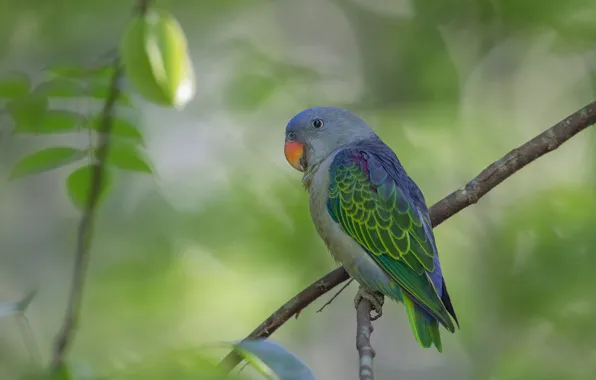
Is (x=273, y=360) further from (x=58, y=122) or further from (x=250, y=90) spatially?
(x=250, y=90)

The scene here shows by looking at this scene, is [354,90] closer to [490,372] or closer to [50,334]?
[490,372]

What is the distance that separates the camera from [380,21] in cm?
764

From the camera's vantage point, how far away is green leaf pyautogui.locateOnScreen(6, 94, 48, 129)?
2014mm

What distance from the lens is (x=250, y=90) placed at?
22.0 ft

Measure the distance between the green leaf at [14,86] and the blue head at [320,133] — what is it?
2297 millimetres

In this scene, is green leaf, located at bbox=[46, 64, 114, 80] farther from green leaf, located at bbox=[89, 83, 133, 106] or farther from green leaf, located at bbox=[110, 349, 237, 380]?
green leaf, located at bbox=[110, 349, 237, 380]

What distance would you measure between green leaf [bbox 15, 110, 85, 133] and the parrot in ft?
5.62

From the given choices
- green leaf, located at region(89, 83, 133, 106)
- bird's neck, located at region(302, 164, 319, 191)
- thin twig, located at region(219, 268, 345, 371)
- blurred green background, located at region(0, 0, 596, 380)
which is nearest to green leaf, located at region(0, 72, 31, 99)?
green leaf, located at region(89, 83, 133, 106)

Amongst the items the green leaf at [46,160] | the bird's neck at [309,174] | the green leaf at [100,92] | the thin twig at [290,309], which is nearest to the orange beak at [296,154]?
the bird's neck at [309,174]

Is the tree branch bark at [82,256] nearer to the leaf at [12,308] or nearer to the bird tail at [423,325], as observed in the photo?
the leaf at [12,308]

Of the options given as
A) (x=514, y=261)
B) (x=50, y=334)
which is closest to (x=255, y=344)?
(x=514, y=261)

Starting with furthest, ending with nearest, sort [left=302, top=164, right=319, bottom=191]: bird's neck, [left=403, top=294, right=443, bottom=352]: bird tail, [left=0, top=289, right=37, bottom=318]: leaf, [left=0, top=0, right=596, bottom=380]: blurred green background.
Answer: [left=0, top=0, right=596, bottom=380]: blurred green background
[left=302, top=164, right=319, bottom=191]: bird's neck
[left=403, top=294, right=443, bottom=352]: bird tail
[left=0, top=289, right=37, bottom=318]: leaf

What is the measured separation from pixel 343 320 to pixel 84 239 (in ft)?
23.3

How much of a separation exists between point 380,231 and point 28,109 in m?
2.02
